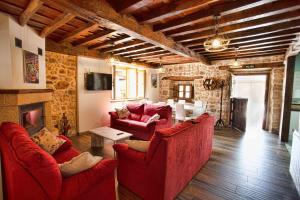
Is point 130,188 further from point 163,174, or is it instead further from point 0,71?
point 0,71

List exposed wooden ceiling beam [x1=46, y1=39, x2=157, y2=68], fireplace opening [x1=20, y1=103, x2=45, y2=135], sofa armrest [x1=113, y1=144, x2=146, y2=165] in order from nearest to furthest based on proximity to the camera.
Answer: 1. sofa armrest [x1=113, y1=144, x2=146, y2=165]
2. fireplace opening [x1=20, y1=103, x2=45, y2=135]
3. exposed wooden ceiling beam [x1=46, y1=39, x2=157, y2=68]

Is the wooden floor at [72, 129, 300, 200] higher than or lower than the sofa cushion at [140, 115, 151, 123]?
lower

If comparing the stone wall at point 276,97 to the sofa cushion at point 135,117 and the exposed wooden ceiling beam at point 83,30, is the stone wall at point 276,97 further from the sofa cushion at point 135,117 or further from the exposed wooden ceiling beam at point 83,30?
the exposed wooden ceiling beam at point 83,30

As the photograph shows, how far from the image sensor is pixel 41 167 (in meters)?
1.31

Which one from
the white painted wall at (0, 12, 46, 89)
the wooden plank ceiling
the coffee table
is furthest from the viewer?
the coffee table

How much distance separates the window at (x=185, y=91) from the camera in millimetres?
7044

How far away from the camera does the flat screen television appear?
4.97 meters

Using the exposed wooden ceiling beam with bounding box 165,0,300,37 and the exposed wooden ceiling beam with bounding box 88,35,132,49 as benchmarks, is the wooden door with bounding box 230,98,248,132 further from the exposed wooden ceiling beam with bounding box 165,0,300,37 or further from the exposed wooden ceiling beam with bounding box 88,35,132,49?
the exposed wooden ceiling beam with bounding box 88,35,132,49

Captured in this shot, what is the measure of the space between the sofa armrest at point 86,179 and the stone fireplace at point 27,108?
188cm

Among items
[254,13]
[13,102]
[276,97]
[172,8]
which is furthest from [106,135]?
[276,97]

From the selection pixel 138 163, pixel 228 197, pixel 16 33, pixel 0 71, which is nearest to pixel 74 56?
pixel 16 33

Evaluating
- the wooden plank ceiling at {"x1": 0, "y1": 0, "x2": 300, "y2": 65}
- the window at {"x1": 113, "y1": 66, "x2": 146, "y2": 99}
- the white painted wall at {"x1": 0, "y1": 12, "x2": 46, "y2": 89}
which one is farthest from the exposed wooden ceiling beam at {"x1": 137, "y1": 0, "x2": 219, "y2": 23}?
the window at {"x1": 113, "y1": 66, "x2": 146, "y2": 99}

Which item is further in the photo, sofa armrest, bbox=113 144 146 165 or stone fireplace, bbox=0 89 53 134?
stone fireplace, bbox=0 89 53 134

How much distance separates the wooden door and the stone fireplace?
18.9 ft
